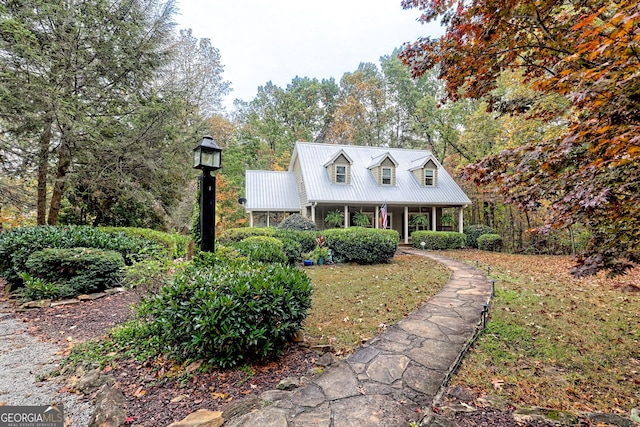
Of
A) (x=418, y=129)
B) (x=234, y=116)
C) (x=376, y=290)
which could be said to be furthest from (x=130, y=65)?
(x=418, y=129)

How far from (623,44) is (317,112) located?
28380mm

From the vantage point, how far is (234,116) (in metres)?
25.6

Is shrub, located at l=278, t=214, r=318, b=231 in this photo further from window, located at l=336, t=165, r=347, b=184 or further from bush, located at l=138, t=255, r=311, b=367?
→ bush, located at l=138, t=255, r=311, b=367

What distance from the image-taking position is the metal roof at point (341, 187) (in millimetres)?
15711

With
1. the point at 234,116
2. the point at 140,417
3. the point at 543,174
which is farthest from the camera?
the point at 234,116

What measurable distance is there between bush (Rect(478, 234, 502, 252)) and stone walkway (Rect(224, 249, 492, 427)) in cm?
1297

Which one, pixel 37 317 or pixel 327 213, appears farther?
pixel 327 213

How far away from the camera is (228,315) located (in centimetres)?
269

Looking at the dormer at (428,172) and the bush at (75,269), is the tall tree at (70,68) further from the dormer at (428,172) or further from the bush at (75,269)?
the dormer at (428,172)

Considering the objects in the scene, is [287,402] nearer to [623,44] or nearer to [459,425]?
[459,425]

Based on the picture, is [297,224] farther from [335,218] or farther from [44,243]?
[44,243]

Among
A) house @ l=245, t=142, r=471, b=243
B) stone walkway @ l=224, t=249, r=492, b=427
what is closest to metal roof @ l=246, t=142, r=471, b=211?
house @ l=245, t=142, r=471, b=243

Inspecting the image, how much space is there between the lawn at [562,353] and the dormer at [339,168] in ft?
37.9

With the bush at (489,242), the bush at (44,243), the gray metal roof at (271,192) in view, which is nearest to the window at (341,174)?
the gray metal roof at (271,192)
